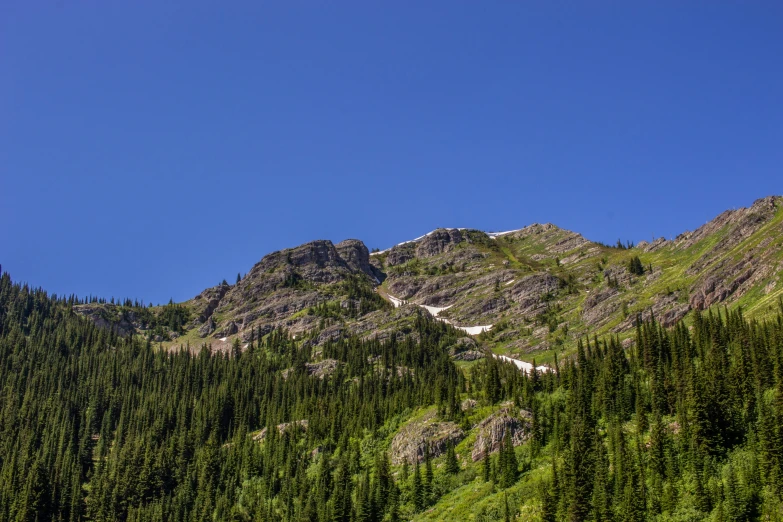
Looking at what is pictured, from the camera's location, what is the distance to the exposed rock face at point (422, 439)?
156 metres

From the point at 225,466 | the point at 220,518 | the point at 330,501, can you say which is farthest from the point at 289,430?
the point at 330,501

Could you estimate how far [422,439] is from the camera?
523ft

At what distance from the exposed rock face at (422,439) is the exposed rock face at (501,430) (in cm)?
820

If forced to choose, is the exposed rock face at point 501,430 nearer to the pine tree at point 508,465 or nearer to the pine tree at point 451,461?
the pine tree at point 451,461

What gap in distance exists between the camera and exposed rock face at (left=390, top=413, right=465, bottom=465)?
156 metres

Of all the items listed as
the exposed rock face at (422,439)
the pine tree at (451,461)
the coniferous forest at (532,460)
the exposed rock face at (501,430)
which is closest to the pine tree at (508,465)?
the coniferous forest at (532,460)

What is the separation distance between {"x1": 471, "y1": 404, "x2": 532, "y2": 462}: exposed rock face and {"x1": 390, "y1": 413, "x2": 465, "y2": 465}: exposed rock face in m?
8.20

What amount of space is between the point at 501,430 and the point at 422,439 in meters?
21.6

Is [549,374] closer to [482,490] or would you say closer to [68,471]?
[482,490]

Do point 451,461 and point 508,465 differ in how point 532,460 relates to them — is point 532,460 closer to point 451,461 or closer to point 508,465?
point 508,465

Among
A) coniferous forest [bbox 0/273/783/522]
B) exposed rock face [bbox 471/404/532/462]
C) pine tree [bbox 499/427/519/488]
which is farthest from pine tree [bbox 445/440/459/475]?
pine tree [bbox 499/427/519/488]

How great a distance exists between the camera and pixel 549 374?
17250 cm

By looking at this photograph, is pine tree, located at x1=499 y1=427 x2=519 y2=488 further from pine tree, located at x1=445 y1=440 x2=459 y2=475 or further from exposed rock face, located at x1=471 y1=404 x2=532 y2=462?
pine tree, located at x1=445 y1=440 x2=459 y2=475

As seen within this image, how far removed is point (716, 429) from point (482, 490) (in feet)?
143
